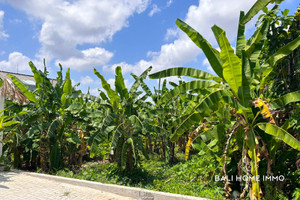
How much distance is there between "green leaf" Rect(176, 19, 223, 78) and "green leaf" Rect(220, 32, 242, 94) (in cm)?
57

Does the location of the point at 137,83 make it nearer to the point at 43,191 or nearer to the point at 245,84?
the point at 245,84

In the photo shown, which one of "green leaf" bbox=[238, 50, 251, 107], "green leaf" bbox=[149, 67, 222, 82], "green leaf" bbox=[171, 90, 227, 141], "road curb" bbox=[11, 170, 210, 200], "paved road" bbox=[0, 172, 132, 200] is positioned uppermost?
"green leaf" bbox=[149, 67, 222, 82]

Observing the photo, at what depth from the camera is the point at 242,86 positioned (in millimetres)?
4727

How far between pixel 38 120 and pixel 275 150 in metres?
8.16

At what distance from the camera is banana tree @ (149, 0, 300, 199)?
177 inches

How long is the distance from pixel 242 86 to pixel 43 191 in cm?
596

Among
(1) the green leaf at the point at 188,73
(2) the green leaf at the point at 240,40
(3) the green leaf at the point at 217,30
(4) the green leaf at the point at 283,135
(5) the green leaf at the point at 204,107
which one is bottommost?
(4) the green leaf at the point at 283,135

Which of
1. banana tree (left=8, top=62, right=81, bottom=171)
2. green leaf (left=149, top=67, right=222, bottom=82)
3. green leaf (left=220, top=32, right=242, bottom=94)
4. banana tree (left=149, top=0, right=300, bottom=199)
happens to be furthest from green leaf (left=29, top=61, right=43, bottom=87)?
green leaf (left=220, top=32, right=242, bottom=94)

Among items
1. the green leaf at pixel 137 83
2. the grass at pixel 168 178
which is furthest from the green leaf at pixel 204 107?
the green leaf at pixel 137 83

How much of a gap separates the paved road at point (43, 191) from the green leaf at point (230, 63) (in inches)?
156

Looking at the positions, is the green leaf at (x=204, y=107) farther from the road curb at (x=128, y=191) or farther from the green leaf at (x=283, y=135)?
the road curb at (x=128, y=191)

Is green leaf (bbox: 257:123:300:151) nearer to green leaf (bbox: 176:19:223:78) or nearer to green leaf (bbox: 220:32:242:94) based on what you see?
green leaf (bbox: 220:32:242:94)

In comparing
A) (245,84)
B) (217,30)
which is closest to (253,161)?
(245,84)

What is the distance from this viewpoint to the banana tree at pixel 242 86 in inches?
177
